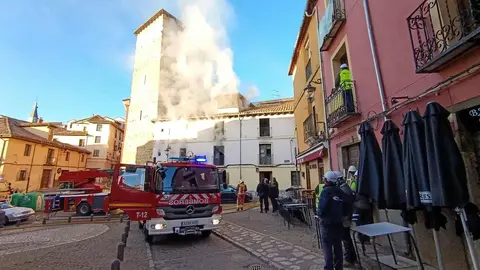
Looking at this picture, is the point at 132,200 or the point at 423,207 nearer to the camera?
the point at 423,207

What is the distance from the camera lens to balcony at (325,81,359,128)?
6.57 meters

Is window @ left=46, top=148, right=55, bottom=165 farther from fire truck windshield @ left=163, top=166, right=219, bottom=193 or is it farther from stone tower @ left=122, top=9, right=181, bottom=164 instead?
fire truck windshield @ left=163, top=166, right=219, bottom=193

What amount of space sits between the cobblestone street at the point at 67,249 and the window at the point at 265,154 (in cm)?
1849

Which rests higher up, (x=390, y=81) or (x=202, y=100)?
(x=202, y=100)

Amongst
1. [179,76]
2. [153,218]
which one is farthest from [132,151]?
[153,218]

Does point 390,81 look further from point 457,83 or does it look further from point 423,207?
point 423,207

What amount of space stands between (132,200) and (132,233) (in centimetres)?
197

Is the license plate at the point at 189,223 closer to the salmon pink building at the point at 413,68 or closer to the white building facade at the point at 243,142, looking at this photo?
the salmon pink building at the point at 413,68

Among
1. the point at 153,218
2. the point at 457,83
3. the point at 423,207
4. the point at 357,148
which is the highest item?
the point at 457,83

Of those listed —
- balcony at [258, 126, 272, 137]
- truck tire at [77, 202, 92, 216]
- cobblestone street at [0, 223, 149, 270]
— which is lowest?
cobblestone street at [0, 223, 149, 270]

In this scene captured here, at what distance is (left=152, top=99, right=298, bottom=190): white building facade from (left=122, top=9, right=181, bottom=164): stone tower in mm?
2850

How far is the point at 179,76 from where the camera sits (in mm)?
30500

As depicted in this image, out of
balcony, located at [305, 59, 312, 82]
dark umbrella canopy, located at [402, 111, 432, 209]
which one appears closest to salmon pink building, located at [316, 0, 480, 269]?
dark umbrella canopy, located at [402, 111, 432, 209]

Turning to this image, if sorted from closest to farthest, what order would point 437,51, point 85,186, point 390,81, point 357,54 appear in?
1. point 437,51
2. point 390,81
3. point 357,54
4. point 85,186
